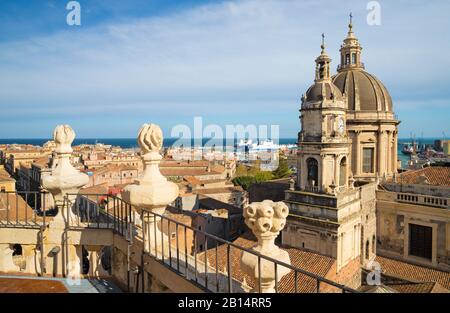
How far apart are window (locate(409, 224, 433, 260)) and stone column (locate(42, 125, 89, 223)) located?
2167 centimetres

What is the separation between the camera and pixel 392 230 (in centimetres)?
2383

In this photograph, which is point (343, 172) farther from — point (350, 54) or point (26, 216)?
point (26, 216)

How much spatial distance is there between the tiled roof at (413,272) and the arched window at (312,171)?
6.73 m

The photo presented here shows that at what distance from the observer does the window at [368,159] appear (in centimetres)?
2789

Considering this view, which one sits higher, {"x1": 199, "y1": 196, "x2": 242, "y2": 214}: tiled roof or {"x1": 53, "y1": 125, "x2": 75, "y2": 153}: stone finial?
{"x1": 53, "y1": 125, "x2": 75, "y2": 153}: stone finial

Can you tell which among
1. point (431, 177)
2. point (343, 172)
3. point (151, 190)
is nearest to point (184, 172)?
point (343, 172)

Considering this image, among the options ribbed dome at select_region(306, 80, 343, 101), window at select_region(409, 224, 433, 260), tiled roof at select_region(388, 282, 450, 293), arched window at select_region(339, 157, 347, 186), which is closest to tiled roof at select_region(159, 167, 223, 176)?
arched window at select_region(339, 157, 347, 186)

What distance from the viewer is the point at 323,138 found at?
→ 74.5ft

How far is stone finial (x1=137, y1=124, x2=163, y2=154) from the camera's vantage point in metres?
5.80

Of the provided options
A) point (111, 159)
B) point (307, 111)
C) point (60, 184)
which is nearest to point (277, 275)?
point (60, 184)

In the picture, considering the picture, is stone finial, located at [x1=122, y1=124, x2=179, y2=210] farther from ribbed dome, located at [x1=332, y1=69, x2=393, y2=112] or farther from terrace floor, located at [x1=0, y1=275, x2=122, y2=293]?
ribbed dome, located at [x1=332, y1=69, x2=393, y2=112]

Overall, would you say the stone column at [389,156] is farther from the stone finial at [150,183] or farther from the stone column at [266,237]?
the stone column at [266,237]

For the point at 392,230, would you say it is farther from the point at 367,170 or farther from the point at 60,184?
the point at 60,184

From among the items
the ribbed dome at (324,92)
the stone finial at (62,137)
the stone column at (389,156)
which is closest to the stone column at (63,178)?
the stone finial at (62,137)
